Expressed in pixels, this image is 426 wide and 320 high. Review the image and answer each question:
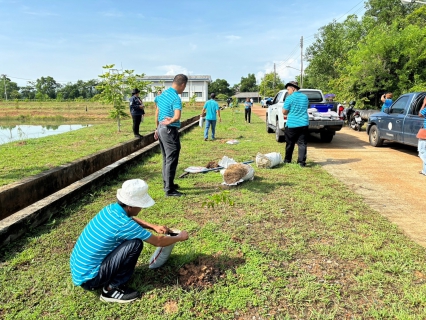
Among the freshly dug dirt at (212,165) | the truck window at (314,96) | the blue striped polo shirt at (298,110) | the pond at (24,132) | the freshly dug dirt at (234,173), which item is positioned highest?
the truck window at (314,96)

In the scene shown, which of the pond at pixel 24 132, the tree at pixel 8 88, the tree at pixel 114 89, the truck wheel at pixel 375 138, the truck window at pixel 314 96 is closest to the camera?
the truck wheel at pixel 375 138

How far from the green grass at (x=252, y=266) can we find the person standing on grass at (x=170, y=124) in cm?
44

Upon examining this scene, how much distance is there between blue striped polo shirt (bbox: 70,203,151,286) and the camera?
2.45 meters

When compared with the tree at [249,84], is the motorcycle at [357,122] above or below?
below

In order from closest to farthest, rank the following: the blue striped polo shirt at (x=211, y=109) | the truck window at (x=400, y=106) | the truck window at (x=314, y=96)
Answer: the truck window at (x=400, y=106) < the blue striped polo shirt at (x=211, y=109) < the truck window at (x=314, y=96)

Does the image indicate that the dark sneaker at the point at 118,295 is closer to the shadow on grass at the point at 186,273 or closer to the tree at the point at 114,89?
the shadow on grass at the point at 186,273

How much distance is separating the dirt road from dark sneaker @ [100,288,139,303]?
299 cm

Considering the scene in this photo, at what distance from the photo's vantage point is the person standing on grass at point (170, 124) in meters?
4.77

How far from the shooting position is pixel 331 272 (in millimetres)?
2877

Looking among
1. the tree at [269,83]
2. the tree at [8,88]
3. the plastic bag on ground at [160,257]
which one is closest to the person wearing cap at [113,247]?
the plastic bag on ground at [160,257]

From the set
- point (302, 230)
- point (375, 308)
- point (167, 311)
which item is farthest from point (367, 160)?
point (167, 311)

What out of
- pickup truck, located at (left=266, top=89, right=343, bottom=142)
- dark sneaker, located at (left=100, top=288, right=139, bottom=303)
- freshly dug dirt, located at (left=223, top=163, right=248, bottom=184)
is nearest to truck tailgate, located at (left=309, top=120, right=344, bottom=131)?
pickup truck, located at (left=266, top=89, right=343, bottom=142)

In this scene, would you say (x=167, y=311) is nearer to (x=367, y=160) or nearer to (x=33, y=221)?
(x=33, y=221)

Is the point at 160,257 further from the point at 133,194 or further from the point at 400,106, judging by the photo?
the point at 400,106
